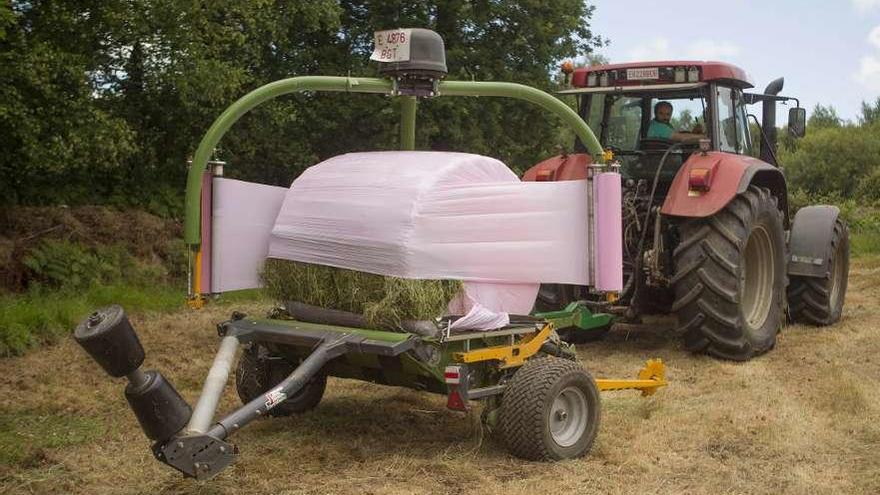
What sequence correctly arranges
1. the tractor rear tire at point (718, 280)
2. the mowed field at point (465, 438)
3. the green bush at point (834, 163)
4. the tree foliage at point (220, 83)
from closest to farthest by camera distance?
the mowed field at point (465, 438), the tractor rear tire at point (718, 280), the tree foliage at point (220, 83), the green bush at point (834, 163)

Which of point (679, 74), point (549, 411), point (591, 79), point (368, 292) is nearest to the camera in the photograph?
point (549, 411)

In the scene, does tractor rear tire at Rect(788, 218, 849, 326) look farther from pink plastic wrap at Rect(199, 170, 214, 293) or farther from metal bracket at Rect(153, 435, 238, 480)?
metal bracket at Rect(153, 435, 238, 480)

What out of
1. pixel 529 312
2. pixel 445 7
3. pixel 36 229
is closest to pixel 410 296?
pixel 529 312

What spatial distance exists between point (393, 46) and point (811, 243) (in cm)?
514

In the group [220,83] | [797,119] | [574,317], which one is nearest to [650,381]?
[574,317]

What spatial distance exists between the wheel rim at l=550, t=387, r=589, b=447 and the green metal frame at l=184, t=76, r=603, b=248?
145cm

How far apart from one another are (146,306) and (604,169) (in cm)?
564

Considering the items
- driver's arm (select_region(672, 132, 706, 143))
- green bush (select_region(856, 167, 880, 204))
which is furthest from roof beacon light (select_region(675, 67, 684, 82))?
green bush (select_region(856, 167, 880, 204))

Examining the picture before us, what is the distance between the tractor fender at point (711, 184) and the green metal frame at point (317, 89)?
1.82 metres

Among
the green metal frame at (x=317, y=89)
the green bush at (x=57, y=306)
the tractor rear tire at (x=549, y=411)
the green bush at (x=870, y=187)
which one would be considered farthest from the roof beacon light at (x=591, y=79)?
the green bush at (x=870, y=187)

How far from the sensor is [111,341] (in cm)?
429

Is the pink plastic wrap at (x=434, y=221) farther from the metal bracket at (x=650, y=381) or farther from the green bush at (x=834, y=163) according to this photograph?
the green bush at (x=834, y=163)

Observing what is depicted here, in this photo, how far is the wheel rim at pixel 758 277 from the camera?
27.4 feet

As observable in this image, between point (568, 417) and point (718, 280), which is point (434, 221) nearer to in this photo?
point (568, 417)
